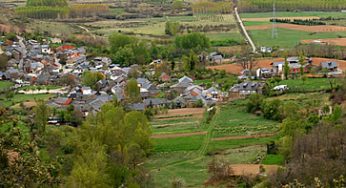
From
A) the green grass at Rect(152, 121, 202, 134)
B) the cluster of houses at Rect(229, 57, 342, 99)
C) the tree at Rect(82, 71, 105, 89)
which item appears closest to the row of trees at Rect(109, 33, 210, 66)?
the tree at Rect(82, 71, 105, 89)

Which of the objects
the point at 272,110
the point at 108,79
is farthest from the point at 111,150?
the point at 108,79

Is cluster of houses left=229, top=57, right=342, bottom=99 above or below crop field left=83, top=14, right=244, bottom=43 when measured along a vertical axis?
below

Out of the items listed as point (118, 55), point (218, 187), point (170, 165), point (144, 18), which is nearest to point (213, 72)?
point (118, 55)

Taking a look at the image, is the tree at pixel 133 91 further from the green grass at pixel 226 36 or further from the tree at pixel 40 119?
the green grass at pixel 226 36

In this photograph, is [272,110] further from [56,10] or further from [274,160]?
[56,10]

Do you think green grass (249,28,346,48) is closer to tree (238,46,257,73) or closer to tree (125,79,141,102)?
tree (238,46,257,73)

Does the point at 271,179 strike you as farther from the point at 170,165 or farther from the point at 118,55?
the point at 118,55
